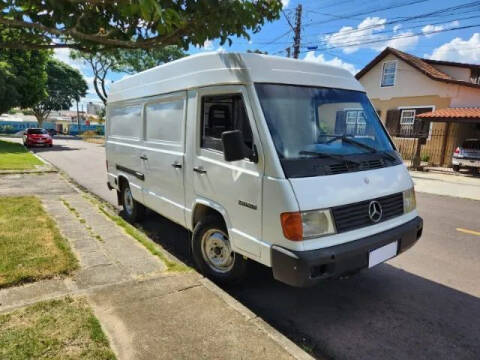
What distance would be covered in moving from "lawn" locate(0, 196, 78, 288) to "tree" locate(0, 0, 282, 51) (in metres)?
2.54

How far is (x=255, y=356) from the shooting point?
2.59 metres

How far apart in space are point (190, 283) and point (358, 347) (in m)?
1.78

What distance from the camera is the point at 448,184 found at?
12.7 m

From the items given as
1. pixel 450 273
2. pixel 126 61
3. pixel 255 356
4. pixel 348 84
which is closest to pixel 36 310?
pixel 255 356

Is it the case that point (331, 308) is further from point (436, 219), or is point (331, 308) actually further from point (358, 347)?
point (436, 219)

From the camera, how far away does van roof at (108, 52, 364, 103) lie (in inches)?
129

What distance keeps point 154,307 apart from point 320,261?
1632mm

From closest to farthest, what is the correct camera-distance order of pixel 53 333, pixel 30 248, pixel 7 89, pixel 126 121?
pixel 53 333, pixel 30 248, pixel 126 121, pixel 7 89

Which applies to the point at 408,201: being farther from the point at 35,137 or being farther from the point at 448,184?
the point at 35,137

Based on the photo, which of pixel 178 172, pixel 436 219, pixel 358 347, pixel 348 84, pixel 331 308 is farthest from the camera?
pixel 436 219

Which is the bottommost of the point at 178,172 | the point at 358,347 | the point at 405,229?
the point at 358,347

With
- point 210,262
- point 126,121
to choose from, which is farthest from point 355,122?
point 126,121

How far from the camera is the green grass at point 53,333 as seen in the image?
2516 mm

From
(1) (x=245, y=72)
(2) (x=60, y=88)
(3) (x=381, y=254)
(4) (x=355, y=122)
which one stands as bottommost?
(3) (x=381, y=254)
